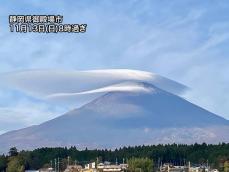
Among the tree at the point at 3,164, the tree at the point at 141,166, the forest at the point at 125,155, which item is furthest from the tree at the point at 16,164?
the tree at the point at 141,166

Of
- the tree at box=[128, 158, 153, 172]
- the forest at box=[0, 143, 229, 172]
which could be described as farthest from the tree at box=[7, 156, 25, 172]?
the tree at box=[128, 158, 153, 172]

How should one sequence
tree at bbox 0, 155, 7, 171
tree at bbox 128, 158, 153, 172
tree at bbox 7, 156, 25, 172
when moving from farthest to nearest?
tree at bbox 0, 155, 7, 171 < tree at bbox 7, 156, 25, 172 < tree at bbox 128, 158, 153, 172

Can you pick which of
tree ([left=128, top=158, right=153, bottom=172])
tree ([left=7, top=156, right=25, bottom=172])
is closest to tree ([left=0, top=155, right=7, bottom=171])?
tree ([left=7, top=156, right=25, bottom=172])

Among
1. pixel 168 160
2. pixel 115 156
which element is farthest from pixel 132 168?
pixel 115 156

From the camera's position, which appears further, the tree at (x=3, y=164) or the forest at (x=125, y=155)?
the forest at (x=125, y=155)

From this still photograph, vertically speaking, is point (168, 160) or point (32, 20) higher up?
point (32, 20)

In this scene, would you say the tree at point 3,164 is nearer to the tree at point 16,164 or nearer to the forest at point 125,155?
the forest at point 125,155

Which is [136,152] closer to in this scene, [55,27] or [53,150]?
[53,150]

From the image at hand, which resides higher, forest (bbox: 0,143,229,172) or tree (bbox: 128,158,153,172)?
forest (bbox: 0,143,229,172)

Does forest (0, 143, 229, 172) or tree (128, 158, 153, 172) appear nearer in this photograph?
tree (128, 158, 153, 172)

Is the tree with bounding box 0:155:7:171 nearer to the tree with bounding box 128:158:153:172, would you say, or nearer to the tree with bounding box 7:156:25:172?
the tree with bounding box 7:156:25:172

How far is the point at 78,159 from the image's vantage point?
10194 centimetres

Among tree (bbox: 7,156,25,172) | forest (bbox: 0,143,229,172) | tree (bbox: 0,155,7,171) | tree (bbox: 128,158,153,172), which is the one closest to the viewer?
tree (bbox: 128,158,153,172)

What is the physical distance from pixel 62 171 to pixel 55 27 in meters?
58.6
